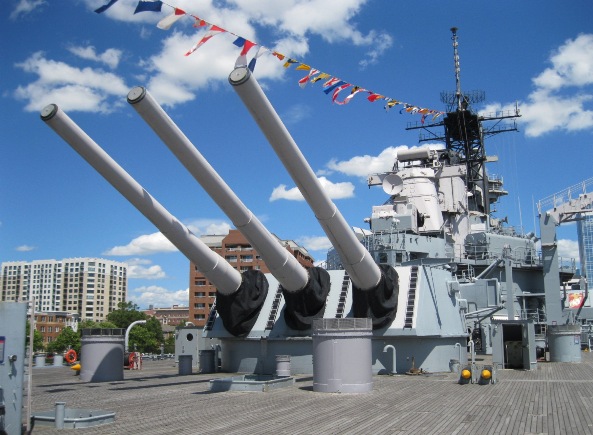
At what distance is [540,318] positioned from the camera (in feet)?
87.6

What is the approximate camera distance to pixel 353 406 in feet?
31.2

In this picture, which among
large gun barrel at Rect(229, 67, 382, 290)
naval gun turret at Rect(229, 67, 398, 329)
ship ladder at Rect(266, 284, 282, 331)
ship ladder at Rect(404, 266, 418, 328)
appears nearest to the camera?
large gun barrel at Rect(229, 67, 382, 290)

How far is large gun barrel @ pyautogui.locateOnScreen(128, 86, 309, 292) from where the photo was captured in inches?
397

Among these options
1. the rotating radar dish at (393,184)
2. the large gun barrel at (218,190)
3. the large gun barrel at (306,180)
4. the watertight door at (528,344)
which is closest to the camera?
the large gun barrel at (306,180)

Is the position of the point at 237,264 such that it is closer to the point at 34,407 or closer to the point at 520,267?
the point at 520,267

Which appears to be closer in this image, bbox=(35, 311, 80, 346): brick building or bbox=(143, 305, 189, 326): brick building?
bbox=(35, 311, 80, 346): brick building

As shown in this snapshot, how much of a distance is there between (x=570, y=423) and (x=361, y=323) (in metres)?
4.45

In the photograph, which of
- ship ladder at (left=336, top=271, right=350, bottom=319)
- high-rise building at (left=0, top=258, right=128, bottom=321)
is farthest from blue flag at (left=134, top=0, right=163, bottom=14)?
high-rise building at (left=0, top=258, right=128, bottom=321)

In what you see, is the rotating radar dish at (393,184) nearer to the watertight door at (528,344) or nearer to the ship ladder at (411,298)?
the ship ladder at (411,298)

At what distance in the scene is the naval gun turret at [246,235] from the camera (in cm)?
1023

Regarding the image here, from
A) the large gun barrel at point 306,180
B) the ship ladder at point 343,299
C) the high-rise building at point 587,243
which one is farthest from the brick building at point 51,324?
the high-rise building at point 587,243

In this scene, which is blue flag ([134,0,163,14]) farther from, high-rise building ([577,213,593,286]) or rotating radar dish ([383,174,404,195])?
high-rise building ([577,213,593,286])

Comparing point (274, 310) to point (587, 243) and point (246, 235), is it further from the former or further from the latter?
point (587, 243)

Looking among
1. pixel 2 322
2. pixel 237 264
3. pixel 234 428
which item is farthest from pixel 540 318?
pixel 237 264
